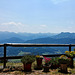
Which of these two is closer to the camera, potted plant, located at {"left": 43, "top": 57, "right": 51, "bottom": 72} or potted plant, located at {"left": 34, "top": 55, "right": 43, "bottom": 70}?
potted plant, located at {"left": 43, "top": 57, "right": 51, "bottom": 72}

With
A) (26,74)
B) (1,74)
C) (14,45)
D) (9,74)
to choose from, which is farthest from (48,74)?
(14,45)

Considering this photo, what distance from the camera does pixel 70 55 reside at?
709 cm

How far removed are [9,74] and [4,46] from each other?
6.63ft

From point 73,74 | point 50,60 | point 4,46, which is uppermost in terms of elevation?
point 4,46

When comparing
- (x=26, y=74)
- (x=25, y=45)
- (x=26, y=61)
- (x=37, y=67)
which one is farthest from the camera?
(x=25, y=45)

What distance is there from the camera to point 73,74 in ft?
18.0

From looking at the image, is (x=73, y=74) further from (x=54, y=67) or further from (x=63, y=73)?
(x=54, y=67)

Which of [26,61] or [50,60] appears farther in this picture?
[50,60]

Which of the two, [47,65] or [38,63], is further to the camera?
[38,63]

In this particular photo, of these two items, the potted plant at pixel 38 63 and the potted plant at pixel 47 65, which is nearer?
the potted plant at pixel 47 65

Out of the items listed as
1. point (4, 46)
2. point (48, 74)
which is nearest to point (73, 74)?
point (48, 74)

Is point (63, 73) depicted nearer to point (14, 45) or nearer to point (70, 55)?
point (70, 55)

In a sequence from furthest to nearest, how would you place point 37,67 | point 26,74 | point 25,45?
1. point 25,45
2. point 37,67
3. point 26,74

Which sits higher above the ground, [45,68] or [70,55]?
[70,55]
